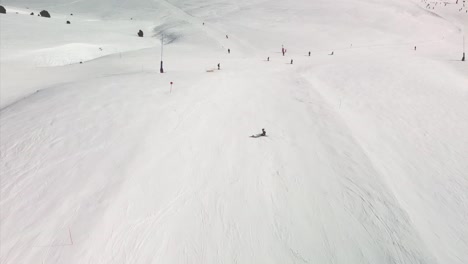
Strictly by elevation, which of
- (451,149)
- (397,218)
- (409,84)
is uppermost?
(409,84)

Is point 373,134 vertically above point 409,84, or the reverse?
point 409,84

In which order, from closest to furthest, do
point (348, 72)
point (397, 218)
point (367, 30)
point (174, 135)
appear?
point (397, 218) < point (174, 135) < point (348, 72) < point (367, 30)

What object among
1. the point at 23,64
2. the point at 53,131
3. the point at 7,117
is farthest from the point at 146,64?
Result: the point at 53,131

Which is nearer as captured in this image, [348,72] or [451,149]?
[451,149]

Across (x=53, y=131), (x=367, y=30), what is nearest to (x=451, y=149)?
(x=53, y=131)

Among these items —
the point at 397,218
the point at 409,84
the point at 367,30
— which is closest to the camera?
the point at 397,218

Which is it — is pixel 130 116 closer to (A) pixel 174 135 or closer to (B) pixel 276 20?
(A) pixel 174 135

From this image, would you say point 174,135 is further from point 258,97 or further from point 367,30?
point 367,30
